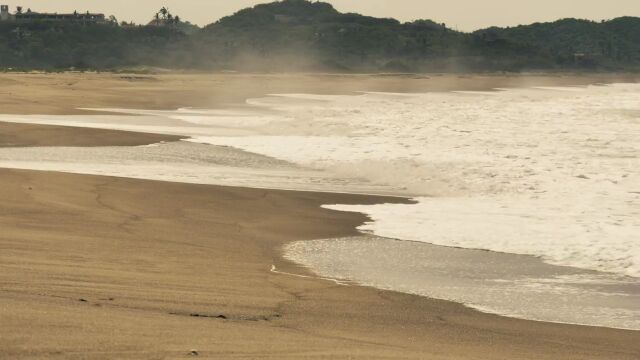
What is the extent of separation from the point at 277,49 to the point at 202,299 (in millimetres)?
168580

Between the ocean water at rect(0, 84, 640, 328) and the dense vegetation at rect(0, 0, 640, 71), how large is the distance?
89220 mm

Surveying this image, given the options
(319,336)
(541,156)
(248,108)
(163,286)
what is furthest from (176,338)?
(248,108)

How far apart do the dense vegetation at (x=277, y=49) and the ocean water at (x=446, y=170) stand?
89.2m

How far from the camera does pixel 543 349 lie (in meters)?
7.05

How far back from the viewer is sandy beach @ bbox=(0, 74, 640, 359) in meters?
5.85

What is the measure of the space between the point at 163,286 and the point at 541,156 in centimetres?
1676

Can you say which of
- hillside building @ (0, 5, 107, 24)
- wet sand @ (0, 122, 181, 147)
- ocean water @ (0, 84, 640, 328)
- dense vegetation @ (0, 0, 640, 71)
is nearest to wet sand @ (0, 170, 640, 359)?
ocean water @ (0, 84, 640, 328)

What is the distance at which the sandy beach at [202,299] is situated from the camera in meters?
5.85

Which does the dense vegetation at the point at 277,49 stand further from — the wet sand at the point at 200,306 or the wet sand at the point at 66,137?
the wet sand at the point at 200,306

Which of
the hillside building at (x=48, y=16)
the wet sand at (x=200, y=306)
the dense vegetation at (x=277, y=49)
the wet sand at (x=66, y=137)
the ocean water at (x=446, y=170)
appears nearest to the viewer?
the wet sand at (x=200, y=306)

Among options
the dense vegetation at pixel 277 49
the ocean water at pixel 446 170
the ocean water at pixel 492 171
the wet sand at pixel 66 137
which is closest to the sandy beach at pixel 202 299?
the ocean water at pixel 446 170

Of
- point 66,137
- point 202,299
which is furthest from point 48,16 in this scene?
point 202,299

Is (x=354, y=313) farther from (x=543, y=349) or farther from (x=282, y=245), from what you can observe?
(x=282, y=245)

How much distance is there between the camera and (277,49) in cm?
17450
